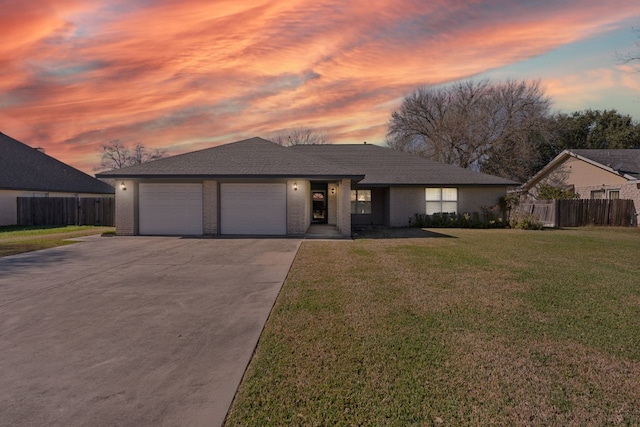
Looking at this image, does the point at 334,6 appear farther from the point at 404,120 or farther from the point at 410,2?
the point at 404,120

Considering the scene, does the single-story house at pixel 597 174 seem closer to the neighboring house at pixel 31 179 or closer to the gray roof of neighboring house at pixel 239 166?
the gray roof of neighboring house at pixel 239 166

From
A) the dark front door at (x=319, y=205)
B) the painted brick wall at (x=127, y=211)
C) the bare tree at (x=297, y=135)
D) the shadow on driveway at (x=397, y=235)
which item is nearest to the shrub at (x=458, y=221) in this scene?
the shadow on driveway at (x=397, y=235)

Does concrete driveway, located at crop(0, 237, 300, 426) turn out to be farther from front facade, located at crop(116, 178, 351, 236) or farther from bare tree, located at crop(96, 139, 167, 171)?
bare tree, located at crop(96, 139, 167, 171)

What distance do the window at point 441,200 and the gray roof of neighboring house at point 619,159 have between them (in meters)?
11.3

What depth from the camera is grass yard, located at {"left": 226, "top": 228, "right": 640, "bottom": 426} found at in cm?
271

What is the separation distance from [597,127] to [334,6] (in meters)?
→ 43.2

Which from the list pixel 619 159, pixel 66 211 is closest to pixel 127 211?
pixel 66 211

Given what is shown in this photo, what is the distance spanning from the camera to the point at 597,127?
39.4 m

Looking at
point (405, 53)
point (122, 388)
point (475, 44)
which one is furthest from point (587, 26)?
point (122, 388)

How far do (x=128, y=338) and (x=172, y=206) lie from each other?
12.4 m

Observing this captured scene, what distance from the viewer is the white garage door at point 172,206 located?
15.6 metres

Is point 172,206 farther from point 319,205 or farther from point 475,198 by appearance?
point 475,198

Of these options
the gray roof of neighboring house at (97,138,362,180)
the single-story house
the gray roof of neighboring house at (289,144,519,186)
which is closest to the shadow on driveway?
the gray roof of neighboring house at (97,138,362,180)

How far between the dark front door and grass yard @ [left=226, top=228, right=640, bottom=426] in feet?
47.8
